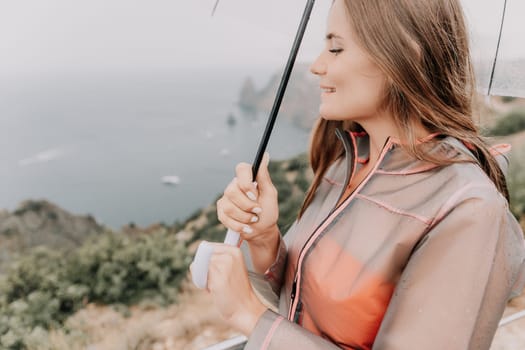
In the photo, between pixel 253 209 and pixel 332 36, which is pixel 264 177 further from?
pixel 332 36

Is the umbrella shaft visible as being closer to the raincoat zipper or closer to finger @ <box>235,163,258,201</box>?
finger @ <box>235,163,258,201</box>

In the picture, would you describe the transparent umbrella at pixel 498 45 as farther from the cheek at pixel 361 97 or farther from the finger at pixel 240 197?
the finger at pixel 240 197

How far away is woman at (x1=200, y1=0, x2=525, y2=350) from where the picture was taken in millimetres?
702

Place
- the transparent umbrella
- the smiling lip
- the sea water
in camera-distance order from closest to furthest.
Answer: the smiling lip
the transparent umbrella
the sea water

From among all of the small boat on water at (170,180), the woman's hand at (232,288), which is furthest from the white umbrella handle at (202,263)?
the small boat on water at (170,180)

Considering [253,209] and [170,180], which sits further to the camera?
[170,180]

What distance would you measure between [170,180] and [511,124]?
17.2ft

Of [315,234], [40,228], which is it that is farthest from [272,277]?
[40,228]

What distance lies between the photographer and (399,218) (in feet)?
2.72

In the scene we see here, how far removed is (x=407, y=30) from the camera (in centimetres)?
83

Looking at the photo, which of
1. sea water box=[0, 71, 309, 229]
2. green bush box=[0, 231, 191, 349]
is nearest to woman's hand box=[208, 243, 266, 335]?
green bush box=[0, 231, 191, 349]

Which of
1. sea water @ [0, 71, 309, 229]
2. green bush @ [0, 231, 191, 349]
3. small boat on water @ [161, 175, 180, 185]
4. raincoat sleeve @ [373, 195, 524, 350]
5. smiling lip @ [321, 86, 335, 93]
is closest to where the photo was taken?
raincoat sleeve @ [373, 195, 524, 350]

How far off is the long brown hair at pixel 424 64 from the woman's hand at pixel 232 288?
1.54ft

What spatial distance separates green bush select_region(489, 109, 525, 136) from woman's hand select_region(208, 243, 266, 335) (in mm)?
6246
